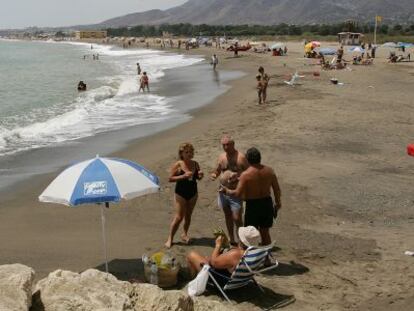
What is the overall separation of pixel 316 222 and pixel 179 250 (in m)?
2.43

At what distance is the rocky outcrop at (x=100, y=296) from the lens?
4195 mm

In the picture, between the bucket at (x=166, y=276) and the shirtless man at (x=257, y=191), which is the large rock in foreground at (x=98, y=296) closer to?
the bucket at (x=166, y=276)

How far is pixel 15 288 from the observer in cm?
410

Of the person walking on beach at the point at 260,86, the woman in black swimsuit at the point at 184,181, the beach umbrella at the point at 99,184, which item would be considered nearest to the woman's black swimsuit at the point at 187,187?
the woman in black swimsuit at the point at 184,181

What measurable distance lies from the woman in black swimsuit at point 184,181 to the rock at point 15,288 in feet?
9.47

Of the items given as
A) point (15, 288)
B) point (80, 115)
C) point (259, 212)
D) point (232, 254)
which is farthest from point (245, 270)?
point (80, 115)

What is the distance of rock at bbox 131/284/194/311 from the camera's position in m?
4.52

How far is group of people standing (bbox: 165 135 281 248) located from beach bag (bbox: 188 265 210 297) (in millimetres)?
976

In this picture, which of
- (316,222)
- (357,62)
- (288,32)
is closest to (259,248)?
(316,222)

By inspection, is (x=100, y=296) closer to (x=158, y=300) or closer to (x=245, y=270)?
(x=158, y=300)

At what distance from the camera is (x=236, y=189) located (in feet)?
21.6

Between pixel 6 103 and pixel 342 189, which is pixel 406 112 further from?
pixel 6 103

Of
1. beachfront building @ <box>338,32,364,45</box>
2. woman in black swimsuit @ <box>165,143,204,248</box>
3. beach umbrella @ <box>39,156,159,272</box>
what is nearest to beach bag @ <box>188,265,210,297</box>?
beach umbrella @ <box>39,156,159,272</box>

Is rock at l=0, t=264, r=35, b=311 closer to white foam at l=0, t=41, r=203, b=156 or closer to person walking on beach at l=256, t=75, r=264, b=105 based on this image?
white foam at l=0, t=41, r=203, b=156
